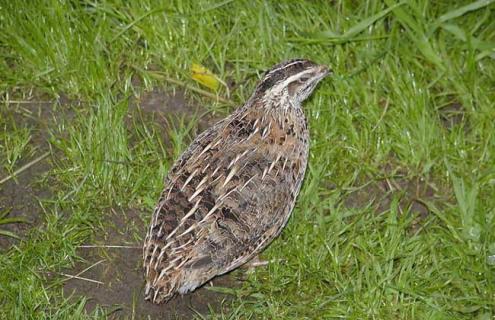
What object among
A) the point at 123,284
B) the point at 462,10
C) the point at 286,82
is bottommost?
the point at 123,284

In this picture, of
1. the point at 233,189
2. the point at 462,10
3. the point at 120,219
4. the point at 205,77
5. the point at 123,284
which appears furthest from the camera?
the point at 462,10

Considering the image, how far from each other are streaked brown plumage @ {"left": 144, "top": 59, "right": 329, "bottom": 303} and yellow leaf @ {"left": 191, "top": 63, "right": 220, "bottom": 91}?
32.8 inches

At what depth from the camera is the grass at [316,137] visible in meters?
5.79

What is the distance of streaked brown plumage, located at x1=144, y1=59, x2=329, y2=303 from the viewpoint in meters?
5.38

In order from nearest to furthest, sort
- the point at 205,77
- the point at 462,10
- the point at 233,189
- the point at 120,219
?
the point at 233,189
the point at 120,219
the point at 205,77
the point at 462,10

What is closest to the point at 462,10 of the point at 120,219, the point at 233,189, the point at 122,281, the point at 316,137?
the point at 316,137

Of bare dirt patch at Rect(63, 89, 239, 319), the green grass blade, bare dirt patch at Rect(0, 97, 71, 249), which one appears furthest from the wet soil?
bare dirt patch at Rect(0, 97, 71, 249)

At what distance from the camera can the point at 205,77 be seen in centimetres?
670

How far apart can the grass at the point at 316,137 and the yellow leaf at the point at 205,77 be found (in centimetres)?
7

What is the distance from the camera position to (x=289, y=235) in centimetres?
602

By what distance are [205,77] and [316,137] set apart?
0.93 metres

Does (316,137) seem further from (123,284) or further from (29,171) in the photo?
(29,171)

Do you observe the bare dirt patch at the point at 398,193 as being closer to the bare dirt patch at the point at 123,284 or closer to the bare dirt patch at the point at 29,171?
the bare dirt patch at the point at 123,284

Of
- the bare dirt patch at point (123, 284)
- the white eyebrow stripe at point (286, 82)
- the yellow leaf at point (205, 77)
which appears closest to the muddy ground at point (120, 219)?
the bare dirt patch at point (123, 284)
